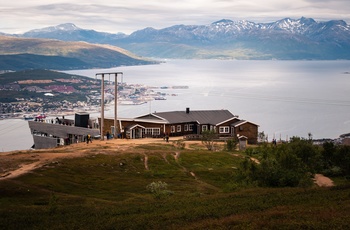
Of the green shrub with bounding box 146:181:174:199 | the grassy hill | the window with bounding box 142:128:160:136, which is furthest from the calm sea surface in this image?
the green shrub with bounding box 146:181:174:199

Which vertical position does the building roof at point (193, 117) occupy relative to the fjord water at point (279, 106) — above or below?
above

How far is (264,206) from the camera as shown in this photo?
18328mm

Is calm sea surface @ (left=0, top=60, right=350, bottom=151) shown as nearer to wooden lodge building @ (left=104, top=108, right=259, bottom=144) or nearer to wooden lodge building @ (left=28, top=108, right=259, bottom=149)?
wooden lodge building @ (left=28, top=108, right=259, bottom=149)

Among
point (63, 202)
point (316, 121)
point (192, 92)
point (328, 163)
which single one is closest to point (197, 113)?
point (328, 163)

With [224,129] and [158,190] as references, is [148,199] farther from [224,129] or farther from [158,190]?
[224,129]

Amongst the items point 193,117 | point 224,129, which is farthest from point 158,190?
point 193,117

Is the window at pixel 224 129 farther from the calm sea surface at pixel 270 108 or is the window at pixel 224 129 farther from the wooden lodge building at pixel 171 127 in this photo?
the calm sea surface at pixel 270 108

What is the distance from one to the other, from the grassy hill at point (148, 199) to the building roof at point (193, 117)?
1704 cm

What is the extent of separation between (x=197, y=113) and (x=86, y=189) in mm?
28956

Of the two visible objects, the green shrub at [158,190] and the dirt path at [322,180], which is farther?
the dirt path at [322,180]

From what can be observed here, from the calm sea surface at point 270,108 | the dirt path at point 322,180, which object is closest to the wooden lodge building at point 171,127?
the dirt path at point 322,180

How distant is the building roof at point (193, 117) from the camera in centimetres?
5010

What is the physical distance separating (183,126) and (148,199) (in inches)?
1115

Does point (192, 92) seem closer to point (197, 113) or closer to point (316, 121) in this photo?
point (316, 121)
